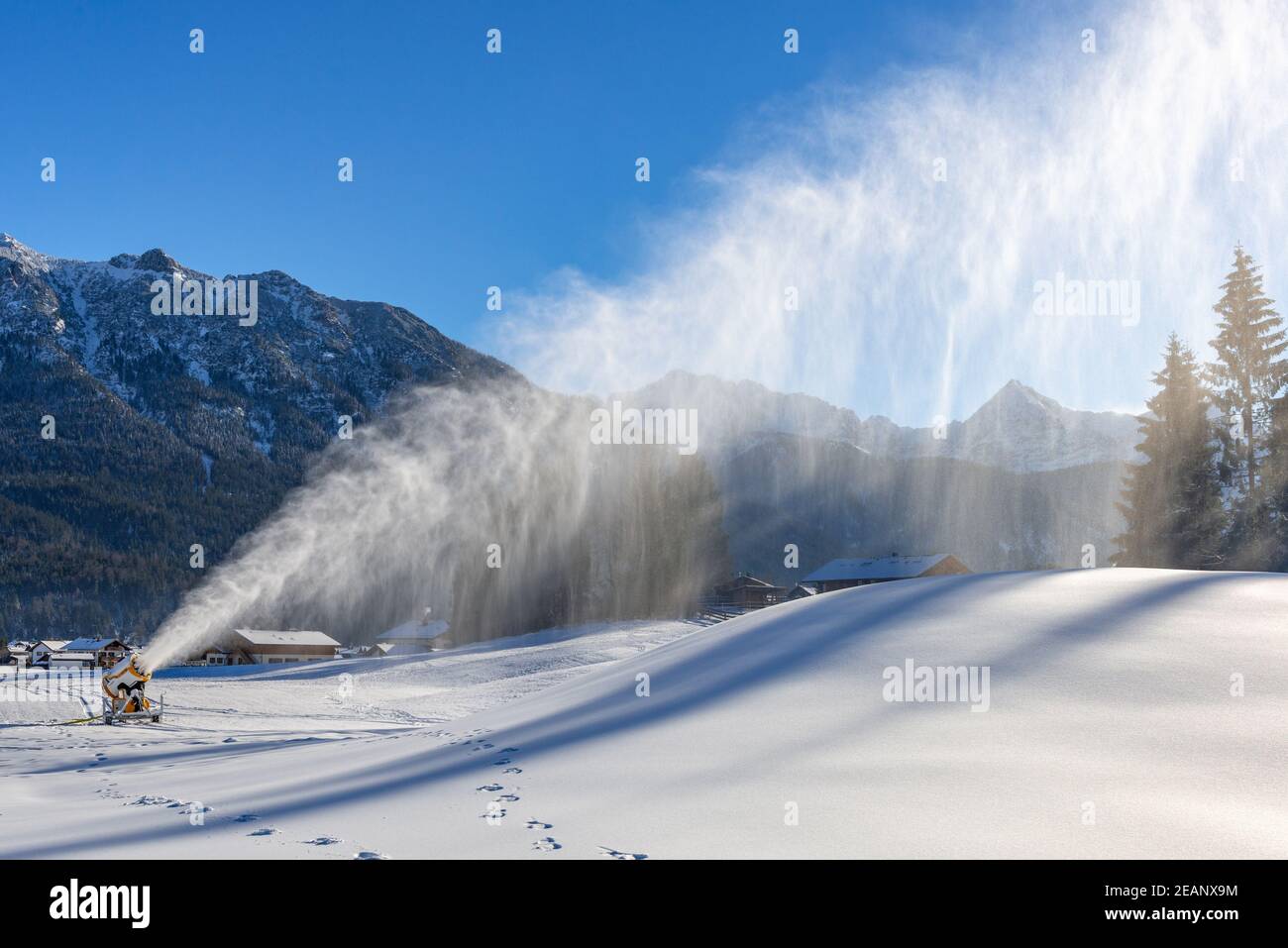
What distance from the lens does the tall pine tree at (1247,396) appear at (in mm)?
40281

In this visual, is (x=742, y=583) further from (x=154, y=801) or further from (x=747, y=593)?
(x=154, y=801)

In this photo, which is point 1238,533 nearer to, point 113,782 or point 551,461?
point 113,782

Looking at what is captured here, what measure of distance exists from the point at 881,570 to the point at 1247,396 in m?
42.6

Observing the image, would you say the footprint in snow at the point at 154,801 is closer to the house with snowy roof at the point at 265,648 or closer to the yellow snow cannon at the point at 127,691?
the yellow snow cannon at the point at 127,691

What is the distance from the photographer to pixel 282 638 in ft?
320

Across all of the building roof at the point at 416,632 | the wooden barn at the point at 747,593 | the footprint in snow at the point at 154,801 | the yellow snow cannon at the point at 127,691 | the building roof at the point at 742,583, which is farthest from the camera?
the building roof at the point at 416,632

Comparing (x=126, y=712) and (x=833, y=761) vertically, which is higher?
(x=833, y=761)

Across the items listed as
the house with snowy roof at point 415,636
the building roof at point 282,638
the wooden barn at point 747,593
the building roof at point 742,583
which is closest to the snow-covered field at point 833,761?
the wooden barn at point 747,593

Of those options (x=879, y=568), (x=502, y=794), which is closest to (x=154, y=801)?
(x=502, y=794)

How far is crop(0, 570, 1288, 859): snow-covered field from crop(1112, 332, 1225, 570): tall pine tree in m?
30.8

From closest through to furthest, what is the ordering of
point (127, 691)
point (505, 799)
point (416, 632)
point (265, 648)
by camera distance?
point (505, 799), point (127, 691), point (265, 648), point (416, 632)

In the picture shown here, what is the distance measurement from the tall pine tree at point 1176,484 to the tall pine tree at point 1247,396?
2.75 feet

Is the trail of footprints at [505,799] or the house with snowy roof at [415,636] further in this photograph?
the house with snowy roof at [415,636]

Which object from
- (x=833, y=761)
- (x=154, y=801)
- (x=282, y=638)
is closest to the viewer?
(x=833, y=761)
